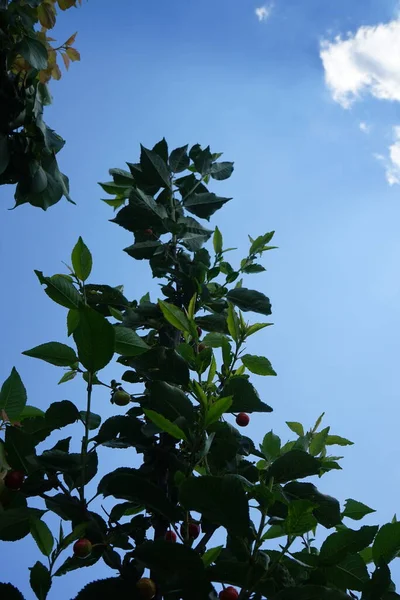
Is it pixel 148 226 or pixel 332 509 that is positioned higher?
pixel 148 226

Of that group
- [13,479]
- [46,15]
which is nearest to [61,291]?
[13,479]

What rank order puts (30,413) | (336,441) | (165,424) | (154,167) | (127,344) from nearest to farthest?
(165,424) < (127,344) < (30,413) < (336,441) < (154,167)

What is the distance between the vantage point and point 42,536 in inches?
38.6

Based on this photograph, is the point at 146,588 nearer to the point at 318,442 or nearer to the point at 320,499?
the point at 320,499

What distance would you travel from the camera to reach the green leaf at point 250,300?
164cm

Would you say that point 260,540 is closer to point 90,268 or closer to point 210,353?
point 210,353

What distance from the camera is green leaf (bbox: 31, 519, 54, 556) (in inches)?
38.4

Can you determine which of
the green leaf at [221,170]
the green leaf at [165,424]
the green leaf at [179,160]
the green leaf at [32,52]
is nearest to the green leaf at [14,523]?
the green leaf at [165,424]

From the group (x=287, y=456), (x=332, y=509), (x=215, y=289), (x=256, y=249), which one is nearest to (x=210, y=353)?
(x=287, y=456)

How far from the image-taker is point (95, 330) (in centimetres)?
89

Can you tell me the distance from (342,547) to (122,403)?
63 centimetres

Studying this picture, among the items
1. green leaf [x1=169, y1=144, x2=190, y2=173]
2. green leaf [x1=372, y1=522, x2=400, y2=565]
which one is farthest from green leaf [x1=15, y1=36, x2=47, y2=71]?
green leaf [x1=372, y1=522, x2=400, y2=565]

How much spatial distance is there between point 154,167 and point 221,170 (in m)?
0.43

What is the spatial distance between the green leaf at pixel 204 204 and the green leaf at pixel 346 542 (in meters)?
1.20
